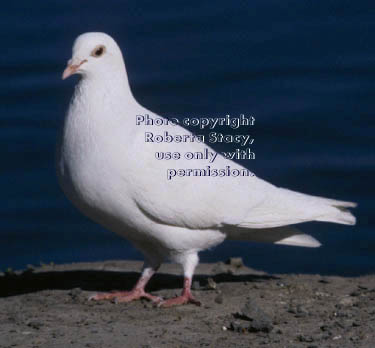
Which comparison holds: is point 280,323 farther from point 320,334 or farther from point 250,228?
Answer: point 250,228

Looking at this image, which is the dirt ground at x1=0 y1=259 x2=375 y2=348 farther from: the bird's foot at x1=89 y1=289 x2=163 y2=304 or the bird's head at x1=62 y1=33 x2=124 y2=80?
the bird's head at x1=62 y1=33 x2=124 y2=80

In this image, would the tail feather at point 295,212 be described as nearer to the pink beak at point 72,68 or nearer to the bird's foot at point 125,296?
the bird's foot at point 125,296

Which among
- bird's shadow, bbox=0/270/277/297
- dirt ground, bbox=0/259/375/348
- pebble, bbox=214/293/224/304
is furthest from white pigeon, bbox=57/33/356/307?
bird's shadow, bbox=0/270/277/297

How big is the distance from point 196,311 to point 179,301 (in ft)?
0.78

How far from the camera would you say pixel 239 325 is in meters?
6.75

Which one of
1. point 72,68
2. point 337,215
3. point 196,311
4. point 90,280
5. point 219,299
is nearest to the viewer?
point 72,68

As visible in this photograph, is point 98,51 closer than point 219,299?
Yes

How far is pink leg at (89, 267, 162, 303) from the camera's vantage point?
781 centimetres

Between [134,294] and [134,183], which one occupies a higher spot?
[134,183]

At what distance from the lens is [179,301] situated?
7.59 m

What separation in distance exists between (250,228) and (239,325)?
1332mm

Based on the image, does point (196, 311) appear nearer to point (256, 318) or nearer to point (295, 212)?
point (256, 318)

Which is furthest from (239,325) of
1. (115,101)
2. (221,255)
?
(221,255)

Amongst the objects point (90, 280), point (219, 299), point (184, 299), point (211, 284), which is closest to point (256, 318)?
point (219, 299)
